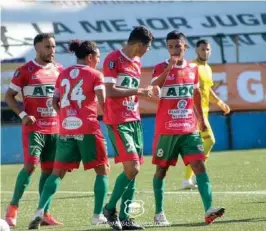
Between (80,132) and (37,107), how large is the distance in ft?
3.62

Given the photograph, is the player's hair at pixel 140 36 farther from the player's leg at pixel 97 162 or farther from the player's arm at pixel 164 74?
the player's leg at pixel 97 162

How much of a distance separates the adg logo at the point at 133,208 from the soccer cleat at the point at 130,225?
13cm

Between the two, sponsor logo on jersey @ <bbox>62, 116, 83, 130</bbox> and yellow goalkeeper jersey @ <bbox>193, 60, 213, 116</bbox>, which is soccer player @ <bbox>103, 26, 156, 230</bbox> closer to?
sponsor logo on jersey @ <bbox>62, 116, 83, 130</bbox>

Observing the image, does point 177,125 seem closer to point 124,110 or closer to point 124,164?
point 124,110

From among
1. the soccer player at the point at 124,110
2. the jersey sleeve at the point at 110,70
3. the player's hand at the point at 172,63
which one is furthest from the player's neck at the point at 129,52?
the player's hand at the point at 172,63

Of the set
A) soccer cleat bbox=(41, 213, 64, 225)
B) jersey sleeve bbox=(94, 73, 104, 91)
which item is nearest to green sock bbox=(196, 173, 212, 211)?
jersey sleeve bbox=(94, 73, 104, 91)

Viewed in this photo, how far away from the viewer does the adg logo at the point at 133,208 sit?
1159 centimetres

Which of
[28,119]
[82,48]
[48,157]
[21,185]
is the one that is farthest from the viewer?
[48,157]

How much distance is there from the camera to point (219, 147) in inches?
1059

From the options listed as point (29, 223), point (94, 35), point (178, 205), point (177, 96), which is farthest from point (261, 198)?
point (94, 35)

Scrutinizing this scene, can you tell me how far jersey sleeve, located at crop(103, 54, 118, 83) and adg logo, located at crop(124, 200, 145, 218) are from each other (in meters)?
1.36

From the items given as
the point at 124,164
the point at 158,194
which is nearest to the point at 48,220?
the point at 158,194

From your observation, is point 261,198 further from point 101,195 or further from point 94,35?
point 94,35

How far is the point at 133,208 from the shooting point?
479 inches
